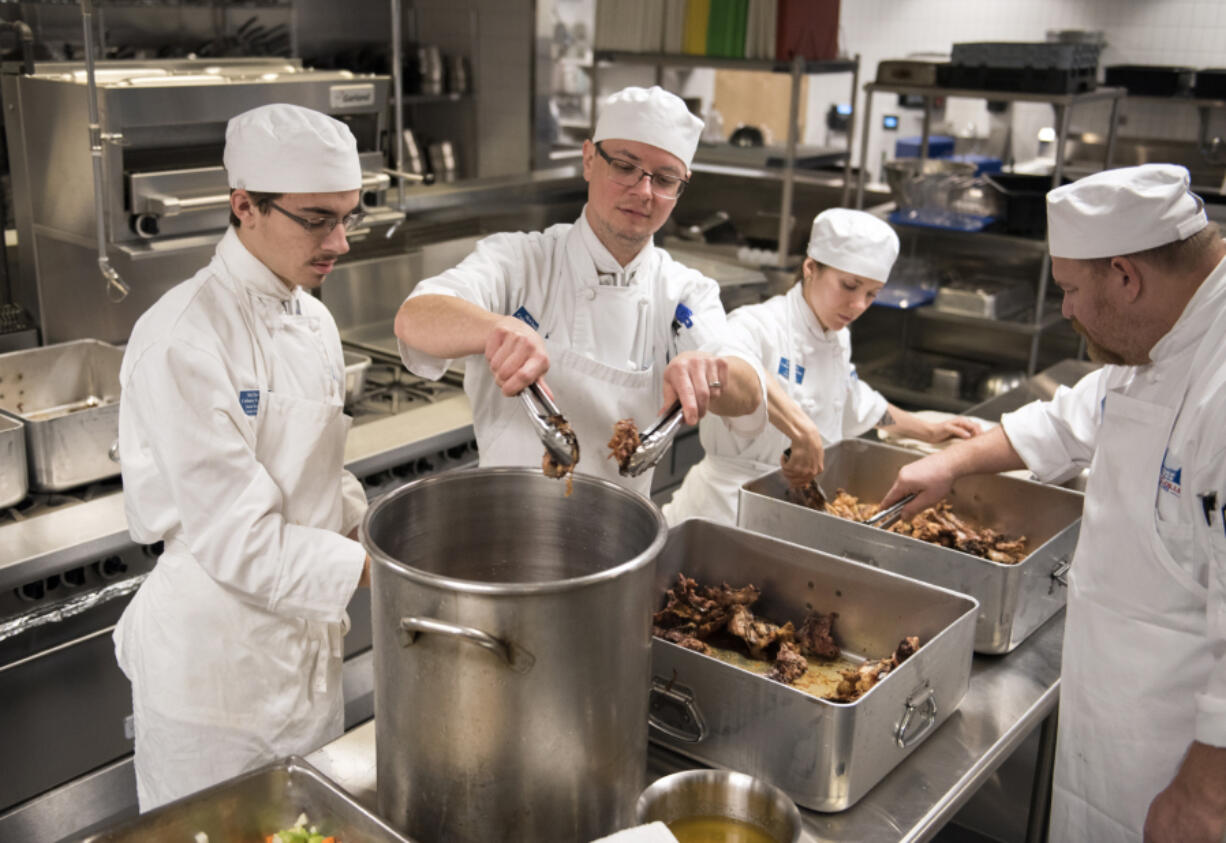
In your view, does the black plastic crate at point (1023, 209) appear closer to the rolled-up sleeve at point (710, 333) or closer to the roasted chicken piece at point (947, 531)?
the roasted chicken piece at point (947, 531)

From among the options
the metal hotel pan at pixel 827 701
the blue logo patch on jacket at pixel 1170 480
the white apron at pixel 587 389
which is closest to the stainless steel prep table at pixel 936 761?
the metal hotel pan at pixel 827 701

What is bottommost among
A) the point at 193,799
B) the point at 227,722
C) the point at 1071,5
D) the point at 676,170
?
the point at 227,722

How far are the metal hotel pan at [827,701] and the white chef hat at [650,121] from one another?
0.69 meters

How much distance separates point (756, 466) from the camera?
109 inches

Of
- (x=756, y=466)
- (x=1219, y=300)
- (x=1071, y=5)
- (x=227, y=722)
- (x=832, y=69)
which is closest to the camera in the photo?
(x=1219, y=300)

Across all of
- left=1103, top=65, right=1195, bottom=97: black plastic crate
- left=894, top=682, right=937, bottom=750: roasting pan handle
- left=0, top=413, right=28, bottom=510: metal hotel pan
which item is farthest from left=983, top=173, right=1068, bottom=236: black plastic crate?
left=0, top=413, right=28, bottom=510: metal hotel pan

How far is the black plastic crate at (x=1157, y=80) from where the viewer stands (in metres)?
6.01

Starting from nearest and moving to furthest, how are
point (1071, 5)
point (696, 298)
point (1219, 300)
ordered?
point (1219, 300)
point (696, 298)
point (1071, 5)

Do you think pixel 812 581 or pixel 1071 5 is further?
pixel 1071 5

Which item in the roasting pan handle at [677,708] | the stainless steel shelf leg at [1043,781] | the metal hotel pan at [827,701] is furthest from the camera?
the stainless steel shelf leg at [1043,781]

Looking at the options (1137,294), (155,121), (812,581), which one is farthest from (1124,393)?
(155,121)

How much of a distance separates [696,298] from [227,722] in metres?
1.15

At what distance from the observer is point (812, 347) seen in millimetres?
2834

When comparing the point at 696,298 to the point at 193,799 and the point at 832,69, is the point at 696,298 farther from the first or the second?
the point at 832,69
